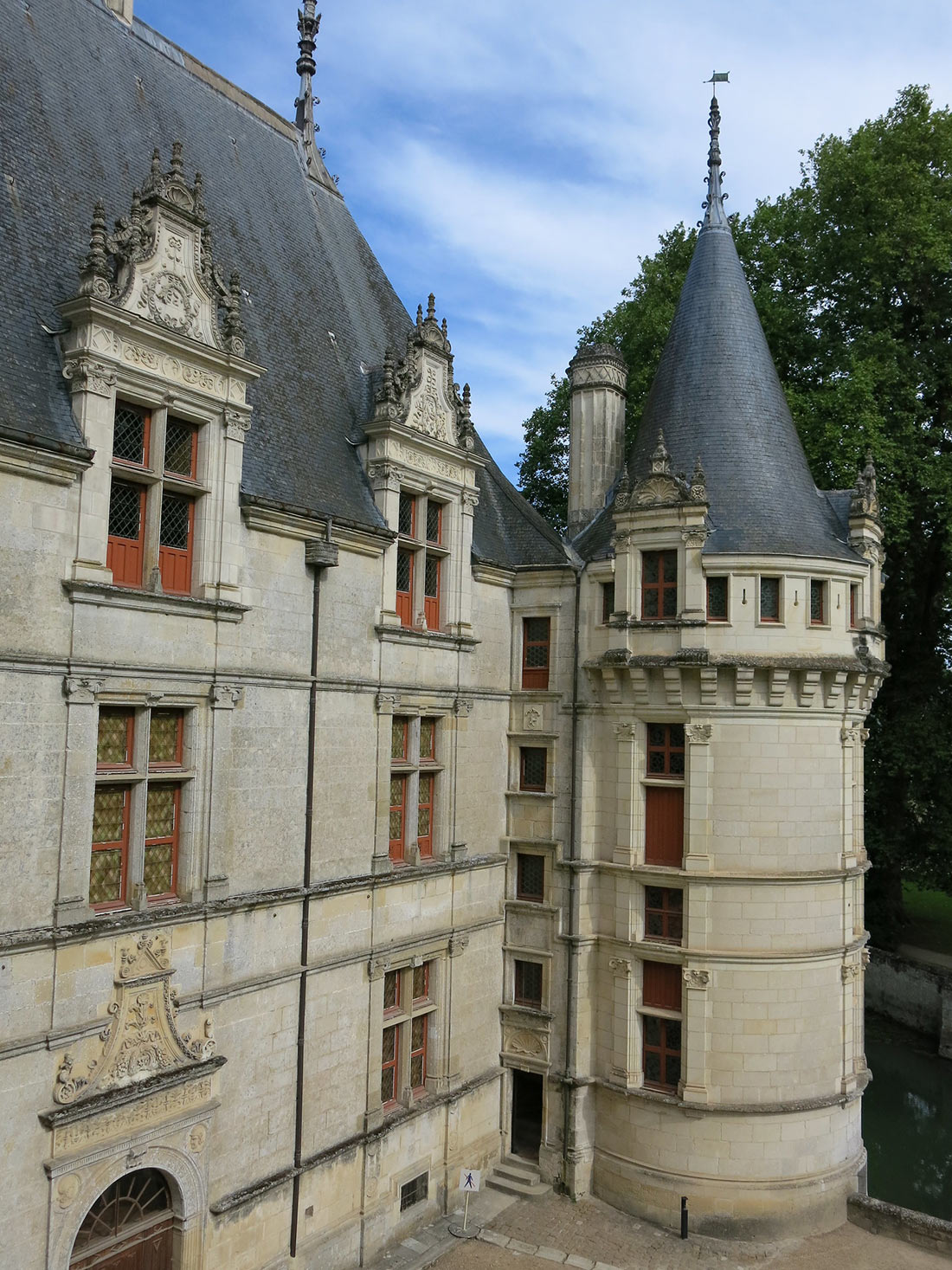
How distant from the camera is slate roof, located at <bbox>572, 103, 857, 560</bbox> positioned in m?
17.4

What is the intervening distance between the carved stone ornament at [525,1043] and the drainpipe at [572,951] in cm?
46

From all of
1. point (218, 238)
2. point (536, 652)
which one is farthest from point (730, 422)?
point (218, 238)

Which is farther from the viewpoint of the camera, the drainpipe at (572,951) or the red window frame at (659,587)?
the drainpipe at (572,951)

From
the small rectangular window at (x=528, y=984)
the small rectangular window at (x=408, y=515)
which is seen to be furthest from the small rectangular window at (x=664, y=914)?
the small rectangular window at (x=408, y=515)

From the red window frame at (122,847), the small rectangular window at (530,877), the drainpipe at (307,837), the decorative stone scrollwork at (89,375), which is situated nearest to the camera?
the decorative stone scrollwork at (89,375)

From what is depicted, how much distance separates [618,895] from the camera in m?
17.8

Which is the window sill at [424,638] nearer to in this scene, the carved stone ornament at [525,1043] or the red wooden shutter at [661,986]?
the red wooden shutter at [661,986]

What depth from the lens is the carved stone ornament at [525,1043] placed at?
59.8ft

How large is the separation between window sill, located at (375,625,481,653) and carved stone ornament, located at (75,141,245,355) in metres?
4.88

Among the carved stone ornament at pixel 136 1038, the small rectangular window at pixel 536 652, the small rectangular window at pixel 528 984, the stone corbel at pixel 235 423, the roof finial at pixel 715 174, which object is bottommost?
the small rectangular window at pixel 528 984

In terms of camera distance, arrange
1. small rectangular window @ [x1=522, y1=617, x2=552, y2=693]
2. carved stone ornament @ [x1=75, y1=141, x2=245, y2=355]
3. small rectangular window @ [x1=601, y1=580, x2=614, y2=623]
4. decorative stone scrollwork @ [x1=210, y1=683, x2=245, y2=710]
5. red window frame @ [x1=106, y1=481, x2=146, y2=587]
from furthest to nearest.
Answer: small rectangular window @ [x1=522, y1=617, x2=552, y2=693], small rectangular window @ [x1=601, y1=580, x2=614, y2=623], decorative stone scrollwork @ [x1=210, y1=683, x2=245, y2=710], red window frame @ [x1=106, y1=481, x2=146, y2=587], carved stone ornament @ [x1=75, y1=141, x2=245, y2=355]

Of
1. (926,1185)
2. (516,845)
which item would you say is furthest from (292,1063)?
(926,1185)

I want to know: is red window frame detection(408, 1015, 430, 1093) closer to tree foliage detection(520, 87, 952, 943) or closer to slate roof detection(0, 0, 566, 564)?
slate roof detection(0, 0, 566, 564)

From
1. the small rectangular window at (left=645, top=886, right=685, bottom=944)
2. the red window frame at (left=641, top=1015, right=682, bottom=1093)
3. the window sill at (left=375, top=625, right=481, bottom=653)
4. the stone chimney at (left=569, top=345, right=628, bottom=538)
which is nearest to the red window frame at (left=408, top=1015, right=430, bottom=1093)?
the red window frame at (left=641, top=1015, right=682, bottom=1093)
